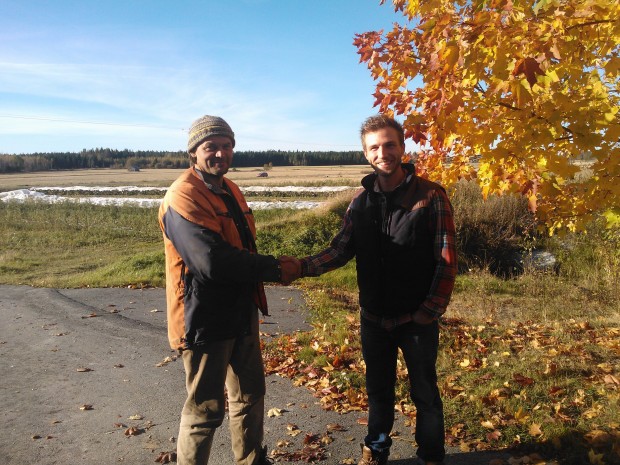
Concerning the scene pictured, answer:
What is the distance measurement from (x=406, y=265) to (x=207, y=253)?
45.6 inches

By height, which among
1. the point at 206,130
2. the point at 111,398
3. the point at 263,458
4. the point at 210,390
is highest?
the point at 206,130

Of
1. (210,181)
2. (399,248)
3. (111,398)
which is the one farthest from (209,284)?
(111,398)

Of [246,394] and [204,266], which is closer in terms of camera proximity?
[204,266]

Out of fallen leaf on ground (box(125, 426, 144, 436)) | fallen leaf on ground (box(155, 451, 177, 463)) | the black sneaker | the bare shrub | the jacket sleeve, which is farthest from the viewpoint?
the bare shrub

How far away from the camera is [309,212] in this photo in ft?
56.9

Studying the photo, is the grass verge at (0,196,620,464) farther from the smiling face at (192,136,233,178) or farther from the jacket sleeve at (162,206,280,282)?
the smiling face at (192,136,233,178)

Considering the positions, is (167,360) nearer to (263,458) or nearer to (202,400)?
(263,458)

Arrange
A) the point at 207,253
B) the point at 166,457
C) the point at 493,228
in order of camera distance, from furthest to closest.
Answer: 1. the point at 493,228
2. the point at 166,457
3. the point at 207,253

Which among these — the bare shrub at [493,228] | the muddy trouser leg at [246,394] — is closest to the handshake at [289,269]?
the muddy trouser leg at [246,394]

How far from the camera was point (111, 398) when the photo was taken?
5234mm

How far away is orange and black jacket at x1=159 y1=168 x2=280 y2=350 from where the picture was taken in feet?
9.86

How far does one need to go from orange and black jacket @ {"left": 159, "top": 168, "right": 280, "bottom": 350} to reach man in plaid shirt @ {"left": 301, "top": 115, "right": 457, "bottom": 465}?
0.64m

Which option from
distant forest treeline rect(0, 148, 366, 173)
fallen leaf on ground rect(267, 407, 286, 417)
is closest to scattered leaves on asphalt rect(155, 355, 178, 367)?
fallen leaf on ground rect(267, 407, 286, 417)

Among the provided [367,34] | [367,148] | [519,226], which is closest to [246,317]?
[367,148]
